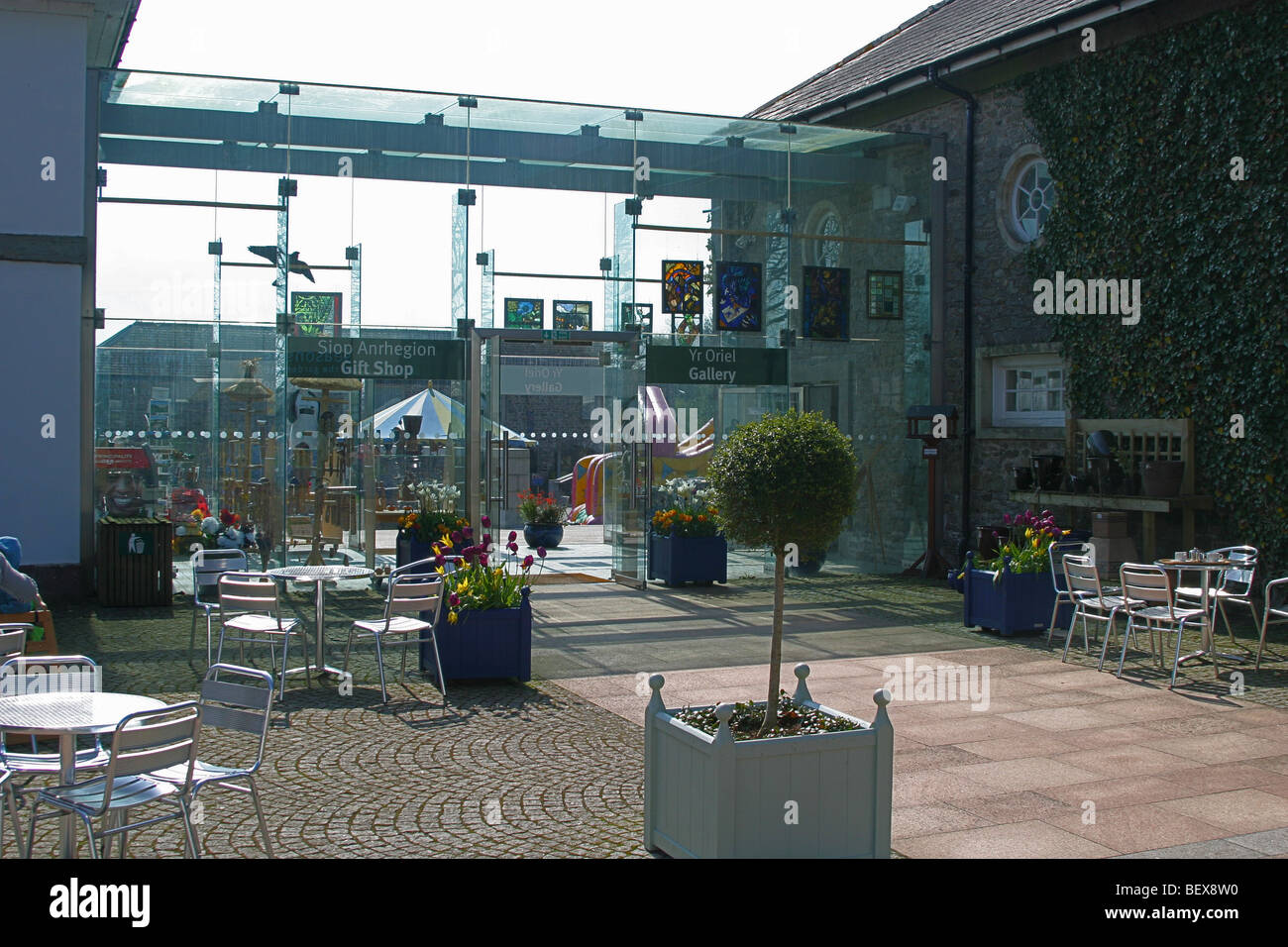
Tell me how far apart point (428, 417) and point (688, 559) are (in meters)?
3.36

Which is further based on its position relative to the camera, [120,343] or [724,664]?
[120,343]

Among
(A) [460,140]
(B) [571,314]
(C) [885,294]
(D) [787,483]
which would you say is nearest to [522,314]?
(B) [571,314]

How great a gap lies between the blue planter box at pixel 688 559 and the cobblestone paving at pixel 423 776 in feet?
17.9

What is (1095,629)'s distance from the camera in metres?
11.3

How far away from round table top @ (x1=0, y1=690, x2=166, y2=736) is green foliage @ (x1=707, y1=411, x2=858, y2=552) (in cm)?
245

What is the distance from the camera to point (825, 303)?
51.1 feet

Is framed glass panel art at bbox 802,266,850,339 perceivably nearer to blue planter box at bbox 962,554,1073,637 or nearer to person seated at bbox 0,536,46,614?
blue planter box at bbox 962,554,1073,637

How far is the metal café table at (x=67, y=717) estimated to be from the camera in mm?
4227

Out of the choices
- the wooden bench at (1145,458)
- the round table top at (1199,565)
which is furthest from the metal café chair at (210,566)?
the wooden bench at (1145,458)

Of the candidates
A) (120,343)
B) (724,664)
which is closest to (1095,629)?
(724,664)

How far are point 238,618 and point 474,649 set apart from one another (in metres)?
1.63

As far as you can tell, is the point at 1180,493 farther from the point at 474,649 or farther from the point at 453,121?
the point at 453,121

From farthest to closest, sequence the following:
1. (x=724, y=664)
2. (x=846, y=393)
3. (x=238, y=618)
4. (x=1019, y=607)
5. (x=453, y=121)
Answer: (x=846, y=393)
(x=453, y=121)
(x=1019, y=607)
(x=724, y=664)
(x=238, y=618)

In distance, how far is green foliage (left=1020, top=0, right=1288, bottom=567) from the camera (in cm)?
1161
